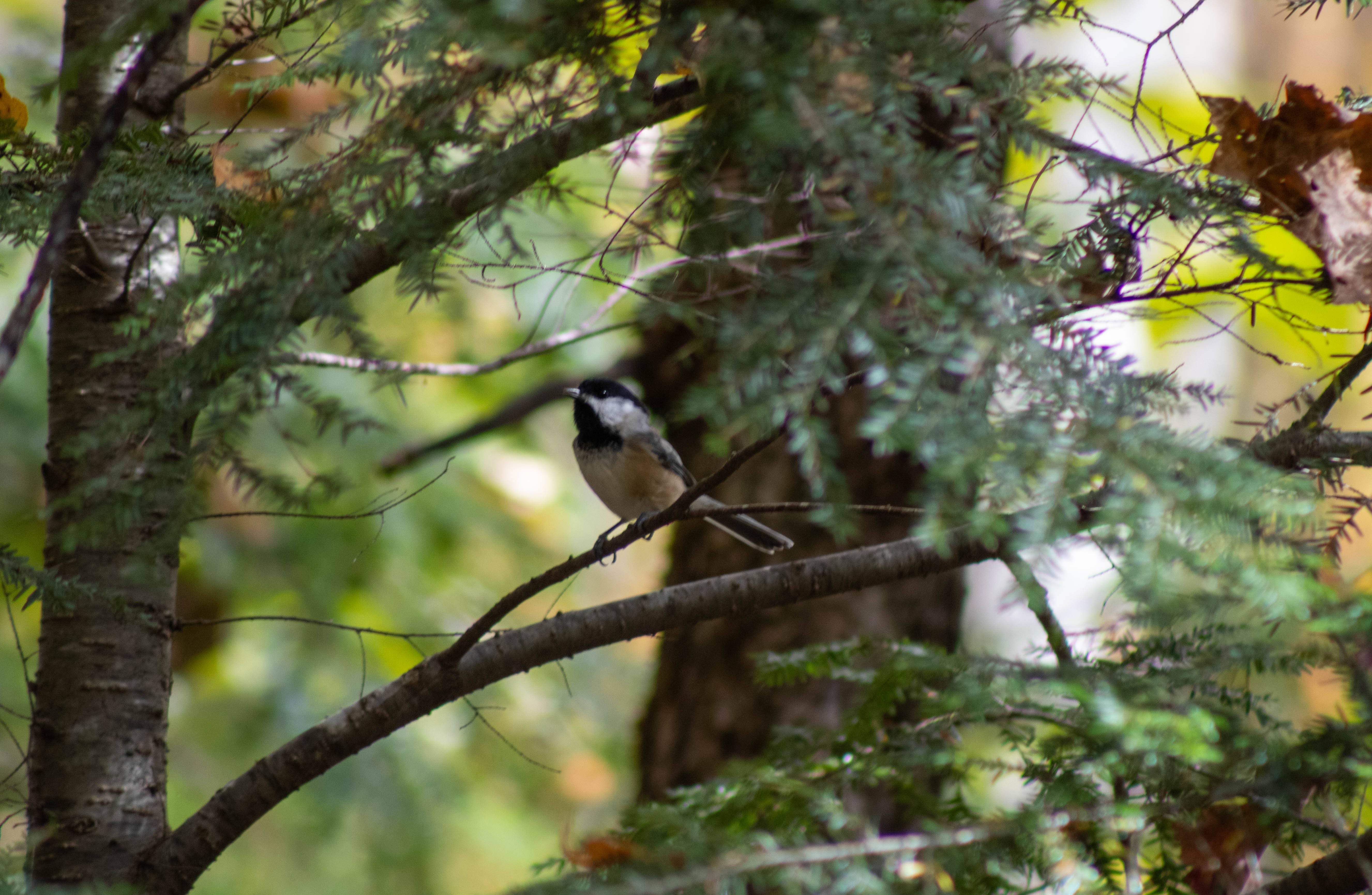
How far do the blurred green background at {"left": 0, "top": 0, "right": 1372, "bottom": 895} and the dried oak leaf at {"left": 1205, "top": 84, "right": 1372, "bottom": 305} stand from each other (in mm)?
1772

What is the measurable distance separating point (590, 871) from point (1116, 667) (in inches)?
40.6

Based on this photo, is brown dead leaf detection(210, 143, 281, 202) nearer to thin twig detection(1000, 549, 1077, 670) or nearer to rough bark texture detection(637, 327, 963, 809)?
thin twig detection(1000, 549, 1077, 670)

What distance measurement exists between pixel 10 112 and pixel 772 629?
297 cm

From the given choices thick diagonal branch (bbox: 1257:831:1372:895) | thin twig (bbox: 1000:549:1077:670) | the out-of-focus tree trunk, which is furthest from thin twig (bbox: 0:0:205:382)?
the out-of-focus tree trunk

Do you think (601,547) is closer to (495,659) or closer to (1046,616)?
(495,659)

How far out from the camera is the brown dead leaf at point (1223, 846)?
1.75m

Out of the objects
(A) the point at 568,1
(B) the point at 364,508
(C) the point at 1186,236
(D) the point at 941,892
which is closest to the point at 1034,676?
(D) the point at 941,892

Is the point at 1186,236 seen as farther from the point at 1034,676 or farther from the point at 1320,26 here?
the point at 1320,26

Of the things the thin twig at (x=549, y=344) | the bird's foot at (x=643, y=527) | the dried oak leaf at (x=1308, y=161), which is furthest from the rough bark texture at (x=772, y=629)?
the dried oak leaf at (x=1308, y=161)

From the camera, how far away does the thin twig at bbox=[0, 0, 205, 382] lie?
4.31 ft

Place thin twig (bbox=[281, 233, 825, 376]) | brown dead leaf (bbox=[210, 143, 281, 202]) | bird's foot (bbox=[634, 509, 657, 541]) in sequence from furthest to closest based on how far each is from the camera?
bird's foot (bbox=[634, 509, 657, 541]) → thin twig (bbox=[281, 233, 825, 376]) → brown dead leaf (bbox=[210, 143, 281, 202])

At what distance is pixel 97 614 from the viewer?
6.93 ft

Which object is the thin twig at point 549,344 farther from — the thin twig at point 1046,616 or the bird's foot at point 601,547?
the thin twig at point 1046,616

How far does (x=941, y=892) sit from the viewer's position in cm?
144
